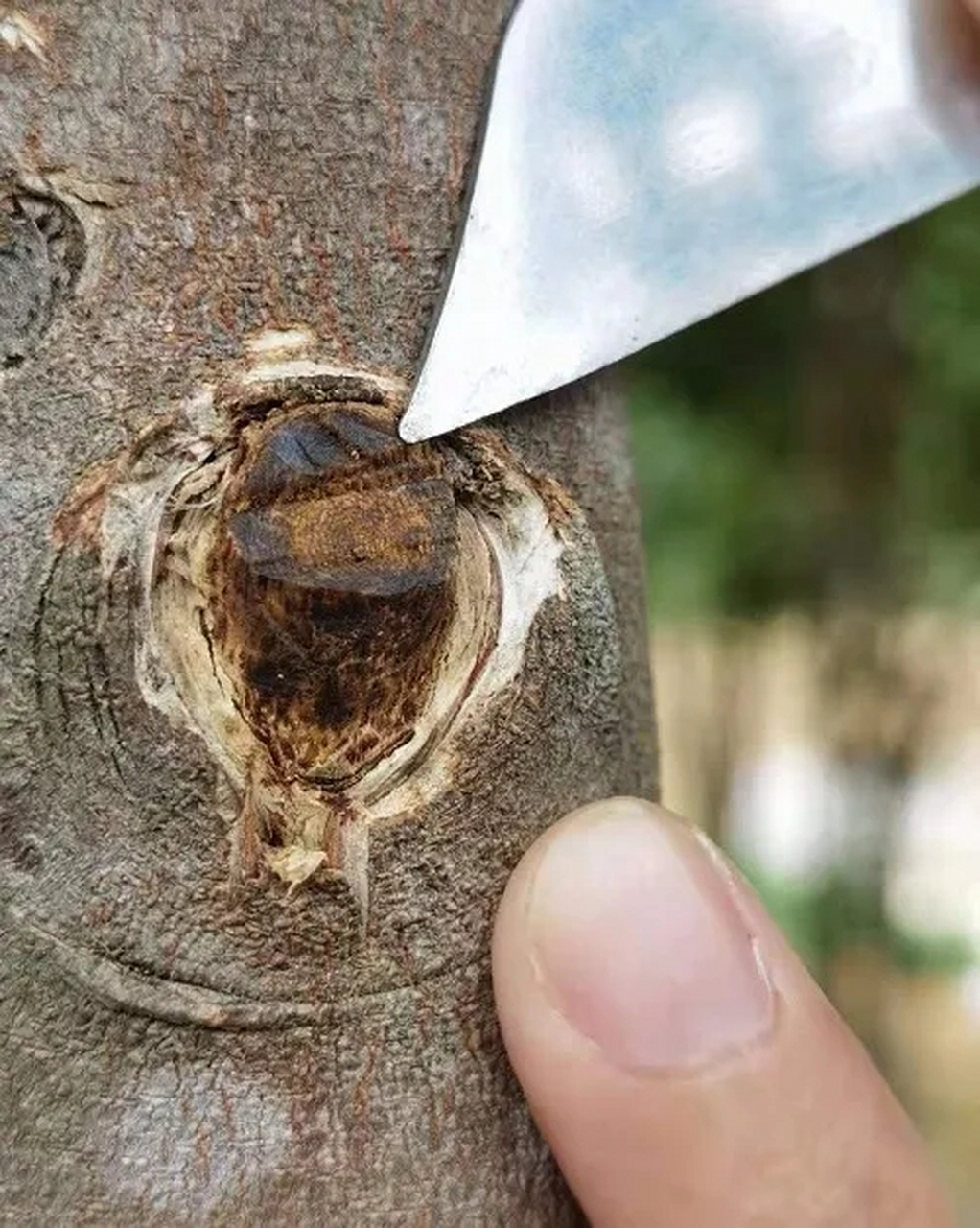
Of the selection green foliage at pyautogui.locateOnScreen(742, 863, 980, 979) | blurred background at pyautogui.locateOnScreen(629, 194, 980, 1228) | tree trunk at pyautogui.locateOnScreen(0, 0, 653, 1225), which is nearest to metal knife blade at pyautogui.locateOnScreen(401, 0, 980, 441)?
tree trunk at pyautogui.locateOnScreen(0, 0, 653, 1225)

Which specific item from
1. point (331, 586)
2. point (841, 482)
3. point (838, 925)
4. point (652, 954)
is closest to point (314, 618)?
point (331, 586)

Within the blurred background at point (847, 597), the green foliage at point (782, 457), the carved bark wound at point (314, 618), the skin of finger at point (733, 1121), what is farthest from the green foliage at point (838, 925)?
the carved bark wound at point (314, 618)

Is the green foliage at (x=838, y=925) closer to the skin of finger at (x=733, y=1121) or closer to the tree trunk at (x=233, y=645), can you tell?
the skin of finger at (x=733, y=1121)

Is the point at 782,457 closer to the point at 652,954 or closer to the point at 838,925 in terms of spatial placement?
the point at 838,925

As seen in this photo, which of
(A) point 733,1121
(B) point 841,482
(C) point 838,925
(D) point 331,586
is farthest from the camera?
(C) point 838,925

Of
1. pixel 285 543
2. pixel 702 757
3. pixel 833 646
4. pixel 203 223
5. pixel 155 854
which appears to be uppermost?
pixel 203 223

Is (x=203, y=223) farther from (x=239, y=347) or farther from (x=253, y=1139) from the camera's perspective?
(x=253, y=1139)

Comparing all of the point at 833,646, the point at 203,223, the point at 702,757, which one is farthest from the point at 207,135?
A: the point at 702,757
